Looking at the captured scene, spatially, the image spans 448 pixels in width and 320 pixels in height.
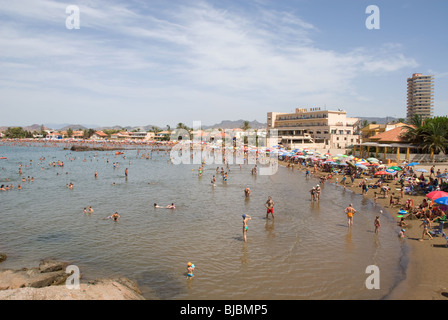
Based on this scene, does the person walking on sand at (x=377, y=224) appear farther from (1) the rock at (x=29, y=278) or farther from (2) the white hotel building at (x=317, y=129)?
(2) the white hotel building at (x=317, y=129)

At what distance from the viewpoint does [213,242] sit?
14.7m

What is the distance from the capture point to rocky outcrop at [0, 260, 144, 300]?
8.32 meters

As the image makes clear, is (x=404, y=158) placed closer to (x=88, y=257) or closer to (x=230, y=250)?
(x=230, y=250)

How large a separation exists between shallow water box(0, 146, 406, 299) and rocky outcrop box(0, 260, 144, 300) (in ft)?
2.53

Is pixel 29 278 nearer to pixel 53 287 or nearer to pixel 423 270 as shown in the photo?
pixel 53 287

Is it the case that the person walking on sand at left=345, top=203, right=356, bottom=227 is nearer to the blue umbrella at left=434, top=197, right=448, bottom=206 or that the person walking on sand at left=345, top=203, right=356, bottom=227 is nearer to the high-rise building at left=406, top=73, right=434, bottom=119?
the blue umbrella at left=434, top=197, right=448, bottom=206

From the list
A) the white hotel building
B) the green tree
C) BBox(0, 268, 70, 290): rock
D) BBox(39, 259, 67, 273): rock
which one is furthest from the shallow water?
the white hotel building

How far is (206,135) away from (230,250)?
99548 mm

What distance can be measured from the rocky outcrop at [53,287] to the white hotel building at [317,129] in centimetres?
5694

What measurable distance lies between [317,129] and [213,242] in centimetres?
6359

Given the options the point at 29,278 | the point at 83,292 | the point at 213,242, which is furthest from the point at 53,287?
the point at 213,242

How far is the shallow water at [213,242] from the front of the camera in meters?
10.6
